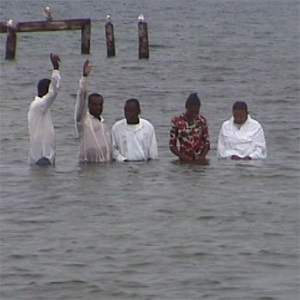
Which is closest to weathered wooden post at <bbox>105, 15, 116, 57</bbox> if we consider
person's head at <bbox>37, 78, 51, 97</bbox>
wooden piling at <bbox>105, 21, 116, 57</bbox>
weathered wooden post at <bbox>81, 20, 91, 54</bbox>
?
wooden piling at <bbox>105, 21, 116, 57</bbox>

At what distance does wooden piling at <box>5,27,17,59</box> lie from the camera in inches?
1163

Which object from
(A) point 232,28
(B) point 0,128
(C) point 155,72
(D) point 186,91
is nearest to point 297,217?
(B) point 0,128

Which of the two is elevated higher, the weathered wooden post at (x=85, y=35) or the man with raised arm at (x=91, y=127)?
the weathered wooden post at (x=85, y=35)

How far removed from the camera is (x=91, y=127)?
44.4 ft

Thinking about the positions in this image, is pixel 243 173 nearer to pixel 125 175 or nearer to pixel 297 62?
pixel 125 175

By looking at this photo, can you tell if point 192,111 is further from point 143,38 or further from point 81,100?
point 143,38

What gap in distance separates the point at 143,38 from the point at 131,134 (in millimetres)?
19265

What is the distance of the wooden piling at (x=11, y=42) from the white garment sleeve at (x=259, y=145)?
51.4ft

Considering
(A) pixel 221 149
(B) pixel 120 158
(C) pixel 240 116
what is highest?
(C) pixel 240 116

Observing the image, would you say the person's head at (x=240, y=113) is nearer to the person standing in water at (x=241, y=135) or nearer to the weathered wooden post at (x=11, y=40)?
the person standing in water at (x=241, y=135)

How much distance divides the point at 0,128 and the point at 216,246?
28.6 feet

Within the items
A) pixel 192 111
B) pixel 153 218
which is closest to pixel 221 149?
pixel 192 111

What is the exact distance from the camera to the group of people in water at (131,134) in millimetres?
13562

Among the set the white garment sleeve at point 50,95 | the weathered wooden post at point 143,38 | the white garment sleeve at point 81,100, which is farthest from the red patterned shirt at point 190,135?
the weathered wooden post at point 143,38
